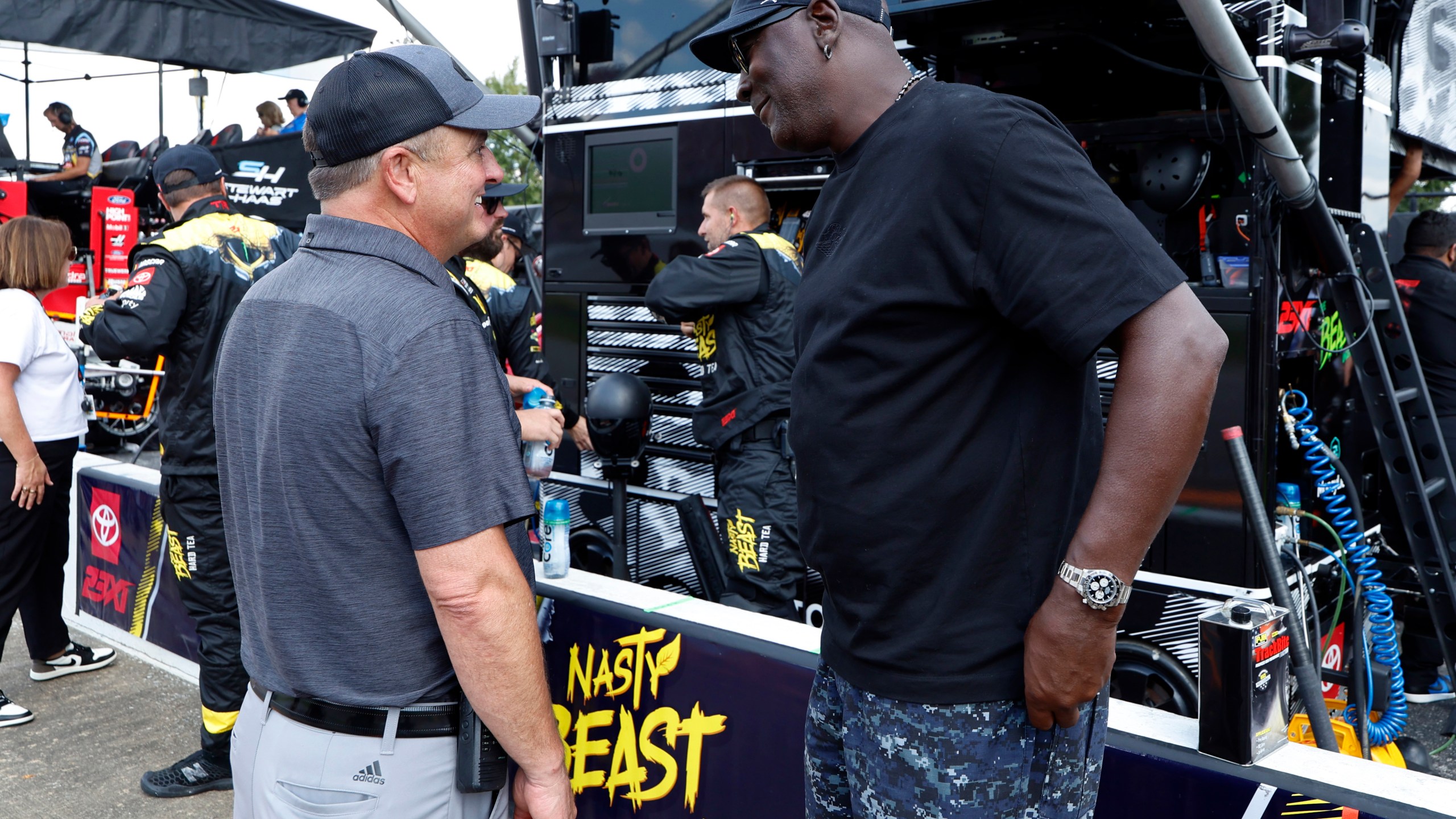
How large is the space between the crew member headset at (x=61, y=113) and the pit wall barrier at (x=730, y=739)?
468 inches

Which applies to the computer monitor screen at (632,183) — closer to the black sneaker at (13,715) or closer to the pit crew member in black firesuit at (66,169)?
the black sneaker at (13,715)

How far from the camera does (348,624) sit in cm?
148

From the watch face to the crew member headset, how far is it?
44.5ft

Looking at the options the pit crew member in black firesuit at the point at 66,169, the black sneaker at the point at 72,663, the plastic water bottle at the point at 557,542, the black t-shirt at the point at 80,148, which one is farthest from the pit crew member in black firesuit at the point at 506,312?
the black t-shirt at the point at 80,148

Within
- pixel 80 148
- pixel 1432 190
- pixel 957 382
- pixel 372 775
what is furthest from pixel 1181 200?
pixel 80 148

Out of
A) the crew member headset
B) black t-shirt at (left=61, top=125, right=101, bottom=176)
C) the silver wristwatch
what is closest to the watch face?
the silver wristwatch

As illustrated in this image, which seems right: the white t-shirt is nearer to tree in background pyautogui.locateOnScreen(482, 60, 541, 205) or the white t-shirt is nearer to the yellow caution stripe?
the yellow caution stripe

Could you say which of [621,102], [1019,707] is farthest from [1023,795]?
[621,102]

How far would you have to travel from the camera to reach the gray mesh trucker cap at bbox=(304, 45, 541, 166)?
147cm

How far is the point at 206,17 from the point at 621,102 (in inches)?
152

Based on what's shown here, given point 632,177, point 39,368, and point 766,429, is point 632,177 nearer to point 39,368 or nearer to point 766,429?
point 766,429

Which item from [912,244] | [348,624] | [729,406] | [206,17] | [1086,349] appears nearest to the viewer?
[1086,349]

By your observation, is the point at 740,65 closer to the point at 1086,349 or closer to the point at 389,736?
the point at 1086,349

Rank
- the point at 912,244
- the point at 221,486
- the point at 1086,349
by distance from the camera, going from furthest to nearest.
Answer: the point at 221,486
the point at 912,244
the point at 1086,349
